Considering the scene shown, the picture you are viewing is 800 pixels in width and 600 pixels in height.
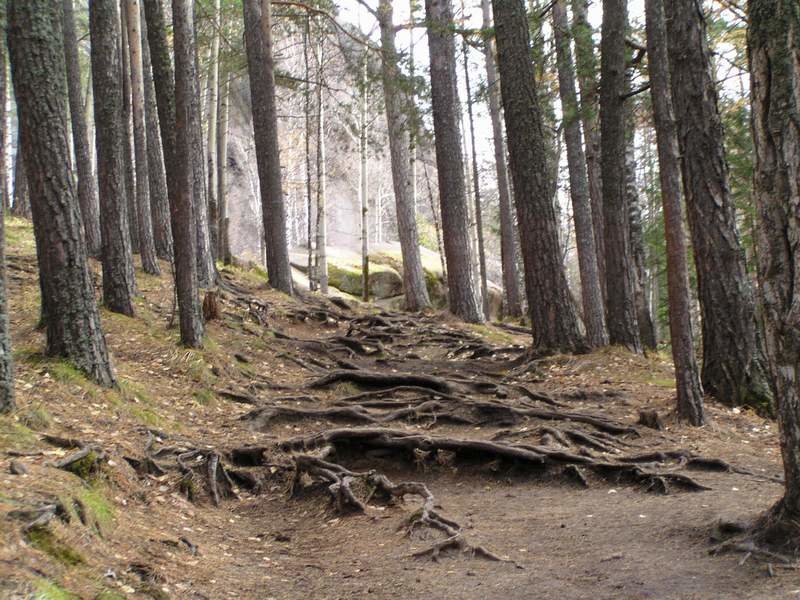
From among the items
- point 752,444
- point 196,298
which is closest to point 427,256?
point 196,298

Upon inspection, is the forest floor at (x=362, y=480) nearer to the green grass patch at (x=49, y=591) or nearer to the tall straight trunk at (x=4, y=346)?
the green grass patch at (x=49, y=591)

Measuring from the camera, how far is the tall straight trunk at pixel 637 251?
12.6 meters

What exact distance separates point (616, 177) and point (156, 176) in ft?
32.2

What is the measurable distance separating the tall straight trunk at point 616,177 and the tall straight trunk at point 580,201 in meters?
0.90

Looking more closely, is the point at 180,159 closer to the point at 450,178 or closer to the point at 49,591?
the point at 450,178

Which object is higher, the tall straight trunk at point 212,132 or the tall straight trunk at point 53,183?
the tall straight trunk at point 212,132

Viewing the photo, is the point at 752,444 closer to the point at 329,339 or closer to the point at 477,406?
the point at 477,406

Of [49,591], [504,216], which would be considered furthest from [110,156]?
[504,216]

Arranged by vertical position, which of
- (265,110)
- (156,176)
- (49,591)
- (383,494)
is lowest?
(383,494)

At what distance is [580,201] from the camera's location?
15469 mm

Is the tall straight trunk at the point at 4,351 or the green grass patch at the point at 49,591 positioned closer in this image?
the green grass patch at the point at 49,591

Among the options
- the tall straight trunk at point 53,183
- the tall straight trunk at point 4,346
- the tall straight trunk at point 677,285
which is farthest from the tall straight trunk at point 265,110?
the tall straight trunk at point 4,346

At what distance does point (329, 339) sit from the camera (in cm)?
1452

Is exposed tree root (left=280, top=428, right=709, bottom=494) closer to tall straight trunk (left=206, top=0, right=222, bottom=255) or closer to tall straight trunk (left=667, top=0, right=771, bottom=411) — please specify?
tall straight trunk (left=667, top=0, right=771, bottom=411)
